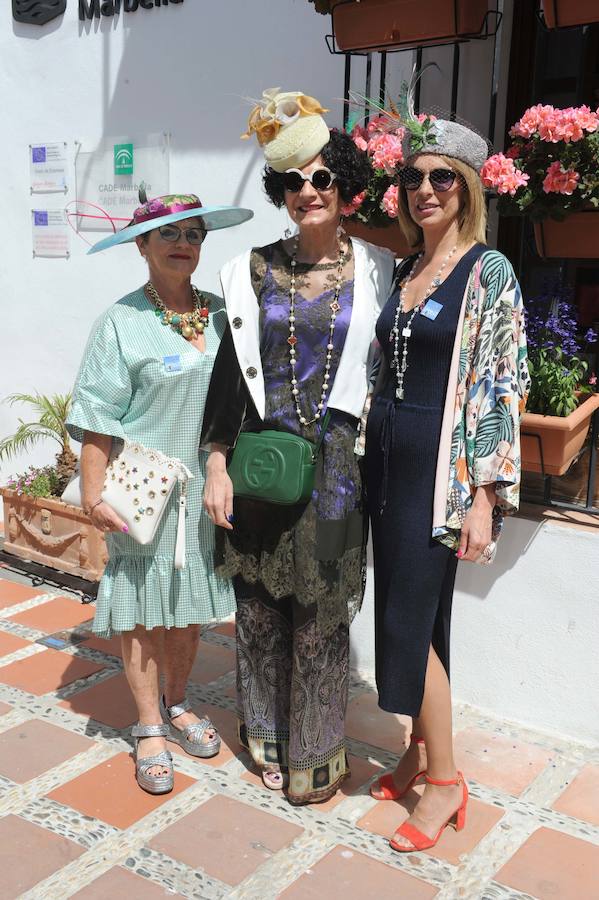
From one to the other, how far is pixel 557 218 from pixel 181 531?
5.44ft

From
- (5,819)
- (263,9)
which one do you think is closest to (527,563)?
(5,819)

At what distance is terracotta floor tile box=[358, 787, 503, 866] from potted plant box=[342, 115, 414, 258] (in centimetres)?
190

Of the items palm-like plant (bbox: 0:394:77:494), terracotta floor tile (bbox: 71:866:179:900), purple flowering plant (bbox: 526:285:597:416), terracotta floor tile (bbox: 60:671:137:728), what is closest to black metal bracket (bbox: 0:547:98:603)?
palm-like plant (bbox: 0:394:77:494)

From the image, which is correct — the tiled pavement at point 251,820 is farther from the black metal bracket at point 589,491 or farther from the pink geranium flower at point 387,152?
the pink geranium flower at point 387,152

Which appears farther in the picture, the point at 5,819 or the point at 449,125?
the point at 5,819

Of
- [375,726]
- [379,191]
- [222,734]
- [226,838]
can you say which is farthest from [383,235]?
[226,838]

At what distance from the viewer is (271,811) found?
282 centimetres

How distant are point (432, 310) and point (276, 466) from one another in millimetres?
626

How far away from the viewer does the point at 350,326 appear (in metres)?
2.62

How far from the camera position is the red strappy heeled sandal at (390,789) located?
114 inches

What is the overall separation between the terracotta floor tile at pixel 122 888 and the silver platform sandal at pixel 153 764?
1.33 ft

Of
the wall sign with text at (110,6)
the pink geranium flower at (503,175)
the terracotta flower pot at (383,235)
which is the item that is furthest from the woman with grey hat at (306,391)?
the wall sign with text at (110,6)

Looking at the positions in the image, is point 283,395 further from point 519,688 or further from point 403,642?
point 519,688

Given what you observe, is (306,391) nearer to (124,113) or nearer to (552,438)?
(552,438)
